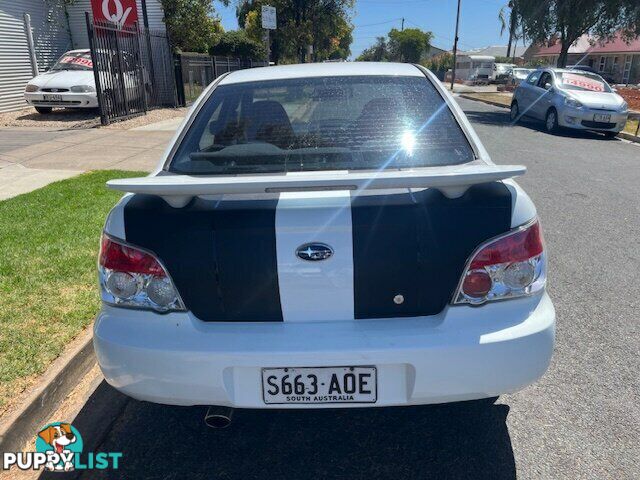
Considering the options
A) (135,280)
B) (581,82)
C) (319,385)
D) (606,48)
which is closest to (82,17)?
(581,82)

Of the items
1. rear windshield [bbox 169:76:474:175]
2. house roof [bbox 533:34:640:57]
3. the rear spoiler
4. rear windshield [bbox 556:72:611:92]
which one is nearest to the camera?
the rear spoiler

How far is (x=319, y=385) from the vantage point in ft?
6.61

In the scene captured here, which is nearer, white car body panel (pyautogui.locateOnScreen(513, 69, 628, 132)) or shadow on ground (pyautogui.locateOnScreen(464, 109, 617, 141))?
white car body panel (pyautogui.locateOnScreen(513, 69, 628, 132))

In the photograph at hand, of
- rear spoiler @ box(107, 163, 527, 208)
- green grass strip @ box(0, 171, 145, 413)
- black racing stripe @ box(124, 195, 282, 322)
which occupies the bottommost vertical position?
green grass strip @ box(0, 171, 145, 413)

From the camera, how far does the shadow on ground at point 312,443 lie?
7.57ft

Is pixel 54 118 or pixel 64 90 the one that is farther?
pixel 54 118

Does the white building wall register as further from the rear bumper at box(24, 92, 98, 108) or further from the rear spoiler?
the rear spoiler

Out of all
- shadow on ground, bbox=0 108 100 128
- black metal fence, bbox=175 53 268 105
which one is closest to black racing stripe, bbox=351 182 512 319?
shadow on ground, bbox=0 108 100 128

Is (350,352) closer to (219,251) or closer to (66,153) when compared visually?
(219,251)

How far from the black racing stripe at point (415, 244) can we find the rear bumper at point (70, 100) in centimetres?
1349

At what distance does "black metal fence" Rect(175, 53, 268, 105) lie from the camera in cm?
1773

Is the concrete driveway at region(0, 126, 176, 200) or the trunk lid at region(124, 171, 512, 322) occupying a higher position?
the trunk lid at region(124, 171, 512, 322)

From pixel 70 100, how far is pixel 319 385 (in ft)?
45.3

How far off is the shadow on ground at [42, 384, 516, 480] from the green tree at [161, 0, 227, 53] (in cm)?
1819
